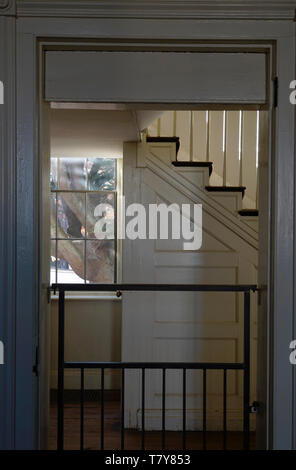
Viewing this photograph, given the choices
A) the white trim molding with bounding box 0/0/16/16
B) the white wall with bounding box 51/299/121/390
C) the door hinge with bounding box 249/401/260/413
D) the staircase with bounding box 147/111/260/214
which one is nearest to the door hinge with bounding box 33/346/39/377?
the door hinge with bounding box 249/401/260/413

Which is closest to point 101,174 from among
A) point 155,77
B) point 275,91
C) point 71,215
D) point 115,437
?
point 71,215

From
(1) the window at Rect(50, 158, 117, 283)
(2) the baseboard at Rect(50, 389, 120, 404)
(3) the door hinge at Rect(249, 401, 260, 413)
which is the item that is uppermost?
(1) the window at Rect(50, 158, 117, 283)

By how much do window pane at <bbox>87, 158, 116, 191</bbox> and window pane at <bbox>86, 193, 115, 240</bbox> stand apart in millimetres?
86

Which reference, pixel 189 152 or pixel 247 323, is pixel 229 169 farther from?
pixel 247 323

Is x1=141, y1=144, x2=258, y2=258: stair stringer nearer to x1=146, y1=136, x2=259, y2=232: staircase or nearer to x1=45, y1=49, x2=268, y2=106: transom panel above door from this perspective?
x1=146, y1=136, x2=259, y2=232: staircase

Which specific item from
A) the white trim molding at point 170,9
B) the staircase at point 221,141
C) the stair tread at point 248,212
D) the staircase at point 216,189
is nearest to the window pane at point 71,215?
the staircase at point 221,141

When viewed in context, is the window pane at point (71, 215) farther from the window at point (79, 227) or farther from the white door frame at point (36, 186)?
the white door frame at point (36, 186)

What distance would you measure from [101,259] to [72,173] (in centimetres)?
93

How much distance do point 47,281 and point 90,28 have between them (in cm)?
103

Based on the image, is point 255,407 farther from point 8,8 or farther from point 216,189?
point 216,189

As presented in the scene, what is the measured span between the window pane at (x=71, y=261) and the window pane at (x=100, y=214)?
0.60 ft

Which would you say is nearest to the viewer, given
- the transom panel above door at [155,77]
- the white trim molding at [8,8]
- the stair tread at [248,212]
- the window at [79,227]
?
the white trim molding at [8,8]

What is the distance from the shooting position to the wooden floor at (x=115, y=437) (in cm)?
391

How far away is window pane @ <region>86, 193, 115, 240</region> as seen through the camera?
5.51 meters
